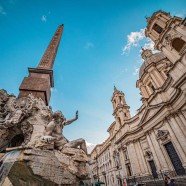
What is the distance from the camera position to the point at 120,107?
109ft

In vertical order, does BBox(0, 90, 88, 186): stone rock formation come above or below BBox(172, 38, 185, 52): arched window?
below

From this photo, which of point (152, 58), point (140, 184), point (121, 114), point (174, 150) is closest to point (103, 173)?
point (121, 114)

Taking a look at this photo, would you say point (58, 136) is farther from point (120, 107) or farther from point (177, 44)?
point (120, 107)

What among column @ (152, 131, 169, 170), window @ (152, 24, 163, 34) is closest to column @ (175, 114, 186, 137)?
column @ (152, 131, 169, 170)

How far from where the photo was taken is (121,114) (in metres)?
32.5

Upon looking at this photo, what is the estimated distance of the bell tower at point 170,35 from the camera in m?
18.4

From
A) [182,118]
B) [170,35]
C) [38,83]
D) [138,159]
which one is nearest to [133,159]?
[138,159]

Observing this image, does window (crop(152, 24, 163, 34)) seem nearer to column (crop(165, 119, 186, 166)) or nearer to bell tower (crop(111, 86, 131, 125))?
column (crop(165, 119, 186, 166))

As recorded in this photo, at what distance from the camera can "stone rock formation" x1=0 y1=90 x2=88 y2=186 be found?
3.71 metres

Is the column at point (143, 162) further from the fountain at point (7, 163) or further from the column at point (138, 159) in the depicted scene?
the fountain at point (7, 163)

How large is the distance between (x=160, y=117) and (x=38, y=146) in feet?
65.2

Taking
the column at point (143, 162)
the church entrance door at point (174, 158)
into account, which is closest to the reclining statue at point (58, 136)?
the church entrance door at point (174, 158)

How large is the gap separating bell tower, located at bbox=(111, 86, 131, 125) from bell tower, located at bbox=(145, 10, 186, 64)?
1537cm

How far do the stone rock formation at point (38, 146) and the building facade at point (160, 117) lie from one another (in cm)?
1539
